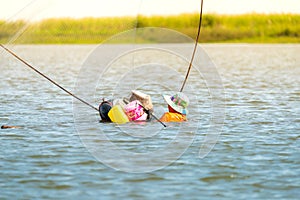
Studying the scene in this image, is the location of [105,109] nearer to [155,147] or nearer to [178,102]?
[178,102]

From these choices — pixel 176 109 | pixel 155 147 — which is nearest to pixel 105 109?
pixel 176 109

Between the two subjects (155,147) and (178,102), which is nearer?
(155,147)

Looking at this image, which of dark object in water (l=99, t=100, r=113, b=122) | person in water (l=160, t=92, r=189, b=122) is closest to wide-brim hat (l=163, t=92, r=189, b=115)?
person in water (l=160, t=92, r=189, b=122)

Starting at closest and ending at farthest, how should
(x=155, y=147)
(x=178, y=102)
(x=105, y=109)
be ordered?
(x=155, y=147) → (x=105, y=109) → (x=178, y=102)

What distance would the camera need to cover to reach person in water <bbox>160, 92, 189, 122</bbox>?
12242 millimetres

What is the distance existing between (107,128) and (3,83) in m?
10.5

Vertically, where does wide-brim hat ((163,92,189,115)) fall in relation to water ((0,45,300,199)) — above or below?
above

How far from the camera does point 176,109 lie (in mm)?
12312

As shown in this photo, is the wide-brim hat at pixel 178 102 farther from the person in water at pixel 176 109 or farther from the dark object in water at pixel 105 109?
the dark object in water at pixel 105 109

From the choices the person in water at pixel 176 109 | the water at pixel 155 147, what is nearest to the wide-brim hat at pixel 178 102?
the person in water at pixel 176 109

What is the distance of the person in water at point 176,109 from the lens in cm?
1224

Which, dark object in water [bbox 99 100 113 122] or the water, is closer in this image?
the water

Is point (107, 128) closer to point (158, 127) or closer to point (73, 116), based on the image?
point (158, 127)

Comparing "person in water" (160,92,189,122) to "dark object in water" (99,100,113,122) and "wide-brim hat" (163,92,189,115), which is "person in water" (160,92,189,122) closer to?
"wide-brim hat" (163,92,189,115)
